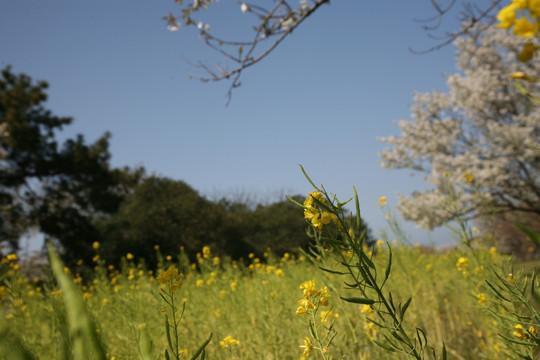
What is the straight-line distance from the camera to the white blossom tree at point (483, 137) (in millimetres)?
9828

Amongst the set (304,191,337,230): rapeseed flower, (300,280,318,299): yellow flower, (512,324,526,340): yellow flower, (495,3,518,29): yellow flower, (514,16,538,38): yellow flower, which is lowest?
(512,324,526,340): yellow flower

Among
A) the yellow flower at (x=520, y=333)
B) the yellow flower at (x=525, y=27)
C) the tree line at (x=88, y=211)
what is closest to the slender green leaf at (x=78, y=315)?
the yellow flower at (x=525, y=27)

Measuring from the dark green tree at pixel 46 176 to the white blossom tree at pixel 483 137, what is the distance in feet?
31.6

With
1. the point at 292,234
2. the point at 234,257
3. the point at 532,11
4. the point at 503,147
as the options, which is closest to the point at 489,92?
the point at 503,147

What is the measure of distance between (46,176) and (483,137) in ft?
42.1

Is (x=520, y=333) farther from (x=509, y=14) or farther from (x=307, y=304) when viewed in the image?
(x=509, y=14)

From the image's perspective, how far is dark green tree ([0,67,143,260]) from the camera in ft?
34.8

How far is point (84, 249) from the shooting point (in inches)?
417

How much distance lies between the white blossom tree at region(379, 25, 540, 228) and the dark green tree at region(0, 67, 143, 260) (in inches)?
379

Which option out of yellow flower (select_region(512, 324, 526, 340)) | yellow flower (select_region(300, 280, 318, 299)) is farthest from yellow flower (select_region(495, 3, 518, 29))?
yellow flower (select_region(512, 324, 526, 340))

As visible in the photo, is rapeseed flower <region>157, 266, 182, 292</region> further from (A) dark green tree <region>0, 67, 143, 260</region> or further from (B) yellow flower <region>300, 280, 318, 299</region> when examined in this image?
(A) dark green tree <region>0, 67, 143, 260</region>

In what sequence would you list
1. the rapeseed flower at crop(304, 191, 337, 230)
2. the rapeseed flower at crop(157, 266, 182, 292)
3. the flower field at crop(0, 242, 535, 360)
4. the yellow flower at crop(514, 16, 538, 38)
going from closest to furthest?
the yellow flower at crop(514, 16, 538, 38)
the rapeseed flower at crop(304, 191, 337, 230)
the rapeseed flower at crop(157, 266, 182, 292)
the flower field at crop(0, 242, 535, 360)

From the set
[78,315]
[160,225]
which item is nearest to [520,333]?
[78,315]

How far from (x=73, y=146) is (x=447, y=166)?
445 inches
